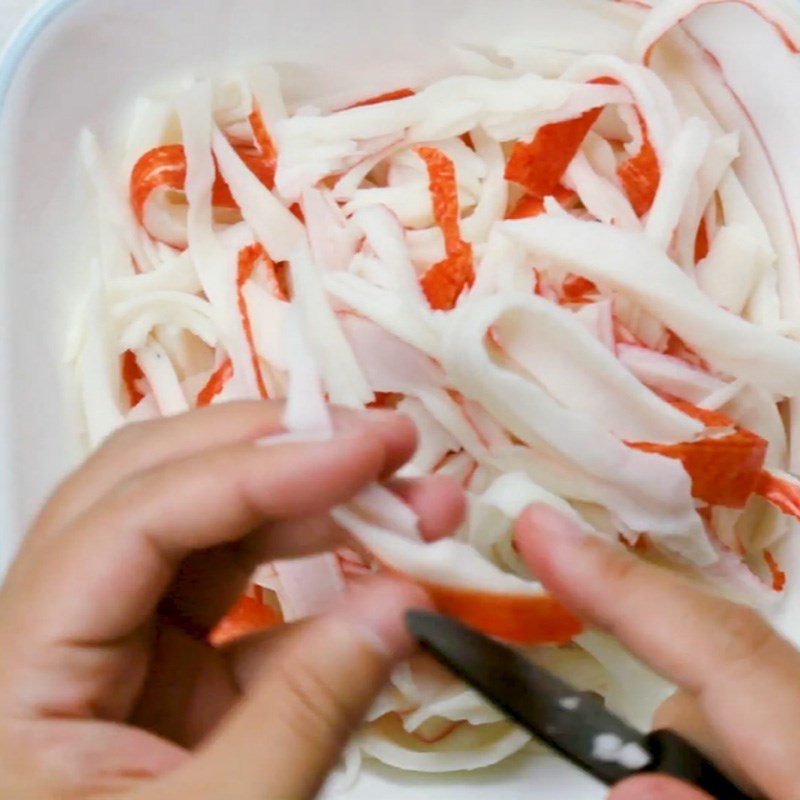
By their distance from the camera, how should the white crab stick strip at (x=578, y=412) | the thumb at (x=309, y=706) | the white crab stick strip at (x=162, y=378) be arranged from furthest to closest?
1. the white crab stick strip at (x=162, y=378)
2. the white crab stick strip at (x=578, y=412)
3. the thumb at (x=309, y=706)

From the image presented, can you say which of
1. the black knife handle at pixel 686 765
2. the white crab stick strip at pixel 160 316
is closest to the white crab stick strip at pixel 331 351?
the white crab stick strip at pixel 160 316

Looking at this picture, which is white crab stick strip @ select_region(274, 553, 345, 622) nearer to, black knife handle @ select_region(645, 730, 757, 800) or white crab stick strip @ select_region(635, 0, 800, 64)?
black knife handle @ select_region(645, 730, 757, 800)

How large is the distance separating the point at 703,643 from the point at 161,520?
239 millimetres

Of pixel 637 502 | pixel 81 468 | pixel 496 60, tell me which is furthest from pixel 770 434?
pixel 81 468

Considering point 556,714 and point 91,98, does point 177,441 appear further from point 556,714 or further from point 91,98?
point 91,98

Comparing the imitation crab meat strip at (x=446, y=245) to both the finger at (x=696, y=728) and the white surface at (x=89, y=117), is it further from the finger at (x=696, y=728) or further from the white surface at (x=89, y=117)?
the finger at (x=696, y=728)

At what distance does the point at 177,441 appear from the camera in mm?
466

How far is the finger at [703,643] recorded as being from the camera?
390 millimetres

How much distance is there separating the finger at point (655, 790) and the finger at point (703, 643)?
0.10 ft

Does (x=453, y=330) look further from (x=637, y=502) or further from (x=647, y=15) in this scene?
(x=647, y=15)

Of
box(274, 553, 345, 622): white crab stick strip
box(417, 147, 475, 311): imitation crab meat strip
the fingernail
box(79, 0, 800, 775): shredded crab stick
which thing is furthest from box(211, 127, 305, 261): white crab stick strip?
the fingernail

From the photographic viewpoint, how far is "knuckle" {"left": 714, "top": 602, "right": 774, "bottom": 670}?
1.32 ft

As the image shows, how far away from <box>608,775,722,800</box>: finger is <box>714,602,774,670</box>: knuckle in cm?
5

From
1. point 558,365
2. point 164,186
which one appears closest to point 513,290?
point 558,365
